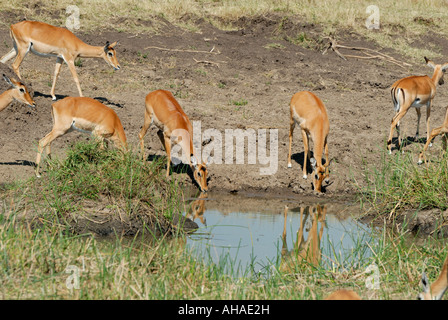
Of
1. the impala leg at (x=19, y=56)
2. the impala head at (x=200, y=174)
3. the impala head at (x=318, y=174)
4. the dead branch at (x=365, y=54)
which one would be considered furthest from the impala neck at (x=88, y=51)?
the dead branch at (x=365, y=54)

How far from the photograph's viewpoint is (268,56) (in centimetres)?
1412

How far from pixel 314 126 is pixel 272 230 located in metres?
2.47

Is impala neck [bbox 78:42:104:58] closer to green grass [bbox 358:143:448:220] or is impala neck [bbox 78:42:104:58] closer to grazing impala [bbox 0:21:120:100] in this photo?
grazing impala [bbox 0:21:120:100]

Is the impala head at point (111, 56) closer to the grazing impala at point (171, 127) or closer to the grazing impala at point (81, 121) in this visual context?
the grazing impala at point (171, 127)

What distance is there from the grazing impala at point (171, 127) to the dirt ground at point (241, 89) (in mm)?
365

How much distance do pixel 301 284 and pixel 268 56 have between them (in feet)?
33.2

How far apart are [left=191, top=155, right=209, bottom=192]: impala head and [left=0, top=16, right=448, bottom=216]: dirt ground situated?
322 mm

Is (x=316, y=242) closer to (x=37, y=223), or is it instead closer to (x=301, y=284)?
(x=301, y=284)

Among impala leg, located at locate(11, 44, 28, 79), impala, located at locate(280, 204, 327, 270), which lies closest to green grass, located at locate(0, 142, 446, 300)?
impala, located at locate(280, 204, 327, 270)

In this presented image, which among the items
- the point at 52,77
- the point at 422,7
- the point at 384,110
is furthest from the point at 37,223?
the point at 422,7

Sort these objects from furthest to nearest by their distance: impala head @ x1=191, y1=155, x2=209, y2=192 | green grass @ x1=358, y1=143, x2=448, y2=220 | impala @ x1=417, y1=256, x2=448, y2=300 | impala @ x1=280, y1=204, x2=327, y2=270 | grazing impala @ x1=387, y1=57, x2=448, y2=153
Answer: grazing impala @ x1=387, y1=57, x2=448, y2=153, impala head @ x1=191, y1=155, x2=209, y2=192, green grass @ x1=358, y1=143, x2=448, y2=220, impala @ x1=280, y1=204, x2=327, y2=270, impala @ x1=417, y1=256, x2=448, y2=300

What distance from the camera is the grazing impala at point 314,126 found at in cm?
833

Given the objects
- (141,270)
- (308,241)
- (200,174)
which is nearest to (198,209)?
(200,174)

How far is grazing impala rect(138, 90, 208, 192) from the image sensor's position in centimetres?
824
